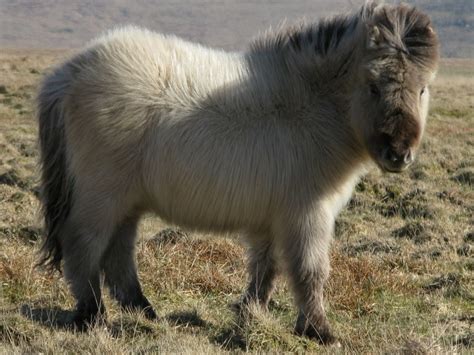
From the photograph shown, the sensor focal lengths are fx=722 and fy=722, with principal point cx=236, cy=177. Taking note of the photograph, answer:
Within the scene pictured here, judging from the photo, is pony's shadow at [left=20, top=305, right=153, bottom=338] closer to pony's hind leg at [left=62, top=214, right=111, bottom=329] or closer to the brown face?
pony's hind leg at [left=62, top=214, right=111, bottom=329]

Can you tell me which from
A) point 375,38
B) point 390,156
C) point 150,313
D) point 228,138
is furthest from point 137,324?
point 375,38

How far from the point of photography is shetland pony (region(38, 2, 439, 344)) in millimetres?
5555

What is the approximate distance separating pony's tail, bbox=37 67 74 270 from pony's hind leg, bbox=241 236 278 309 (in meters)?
1.59

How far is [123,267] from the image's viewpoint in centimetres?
611

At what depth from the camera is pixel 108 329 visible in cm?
546

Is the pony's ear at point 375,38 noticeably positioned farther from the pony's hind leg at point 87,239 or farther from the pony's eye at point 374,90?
the pony's hind leg at point 87,239

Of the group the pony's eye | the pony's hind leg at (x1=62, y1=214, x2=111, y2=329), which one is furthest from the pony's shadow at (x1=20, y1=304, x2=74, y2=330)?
the pony's eye

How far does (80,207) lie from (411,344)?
2682 mm

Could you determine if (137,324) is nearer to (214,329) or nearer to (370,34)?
(214,329)

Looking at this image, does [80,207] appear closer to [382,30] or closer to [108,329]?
[108,329]

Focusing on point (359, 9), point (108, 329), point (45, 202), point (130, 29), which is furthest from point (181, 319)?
point (359, 9)

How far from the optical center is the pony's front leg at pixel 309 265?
18.2 feet

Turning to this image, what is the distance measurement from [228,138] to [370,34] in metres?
1.38

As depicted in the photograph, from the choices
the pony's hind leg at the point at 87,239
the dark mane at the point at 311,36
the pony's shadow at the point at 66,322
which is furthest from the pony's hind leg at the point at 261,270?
the dark mane at the point at 311,36
